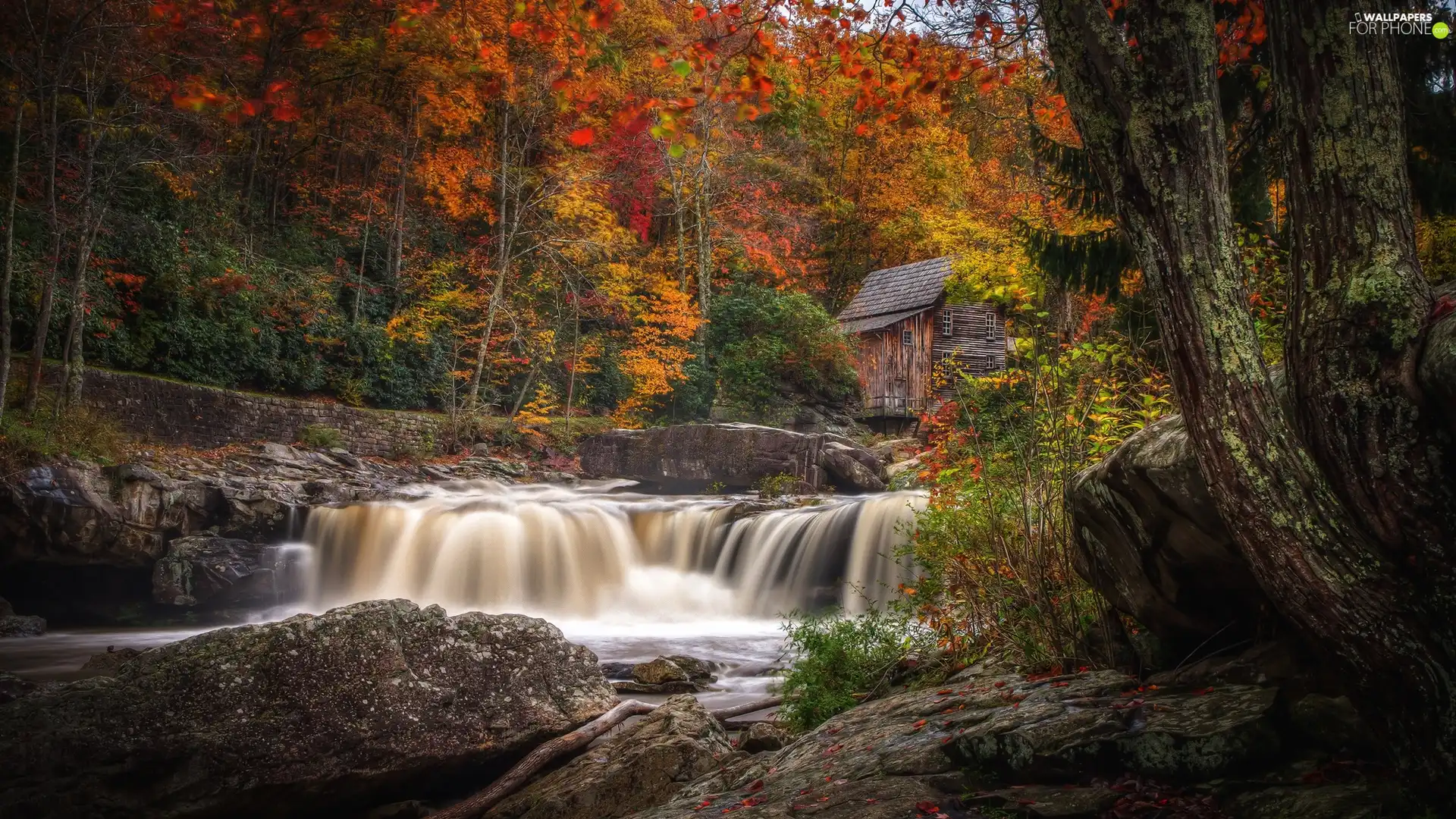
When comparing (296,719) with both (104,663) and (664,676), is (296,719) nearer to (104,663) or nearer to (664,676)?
(104,663)

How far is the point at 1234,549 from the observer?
333cm

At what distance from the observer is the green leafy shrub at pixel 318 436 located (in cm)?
1908

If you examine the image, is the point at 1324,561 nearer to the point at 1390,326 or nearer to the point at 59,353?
the point at 1390,326

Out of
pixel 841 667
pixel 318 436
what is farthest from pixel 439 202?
pixel 841 667

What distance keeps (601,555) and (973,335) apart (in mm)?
17045

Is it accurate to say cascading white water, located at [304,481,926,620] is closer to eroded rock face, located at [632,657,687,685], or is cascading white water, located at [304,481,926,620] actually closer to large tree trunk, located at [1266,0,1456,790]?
eroded rock face, located at [632,657,687,685]

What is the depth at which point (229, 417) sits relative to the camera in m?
18.1

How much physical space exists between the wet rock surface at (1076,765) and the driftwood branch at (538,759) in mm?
1531

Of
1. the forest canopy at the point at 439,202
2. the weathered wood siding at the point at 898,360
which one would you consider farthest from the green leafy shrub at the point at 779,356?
the weathered wood siding at the point at 898,360

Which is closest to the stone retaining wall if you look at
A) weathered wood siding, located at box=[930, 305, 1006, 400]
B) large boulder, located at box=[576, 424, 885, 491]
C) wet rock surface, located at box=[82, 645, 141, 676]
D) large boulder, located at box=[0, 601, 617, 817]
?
large boulder, located at box=[576, 424, 885, 491]

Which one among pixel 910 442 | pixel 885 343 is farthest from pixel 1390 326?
pixel 885 343

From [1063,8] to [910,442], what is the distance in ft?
61.7

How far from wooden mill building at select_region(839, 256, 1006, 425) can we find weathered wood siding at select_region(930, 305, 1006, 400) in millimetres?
24

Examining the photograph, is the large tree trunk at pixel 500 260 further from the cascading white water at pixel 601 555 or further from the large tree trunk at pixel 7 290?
the large tree trunk at pixel 7 290
